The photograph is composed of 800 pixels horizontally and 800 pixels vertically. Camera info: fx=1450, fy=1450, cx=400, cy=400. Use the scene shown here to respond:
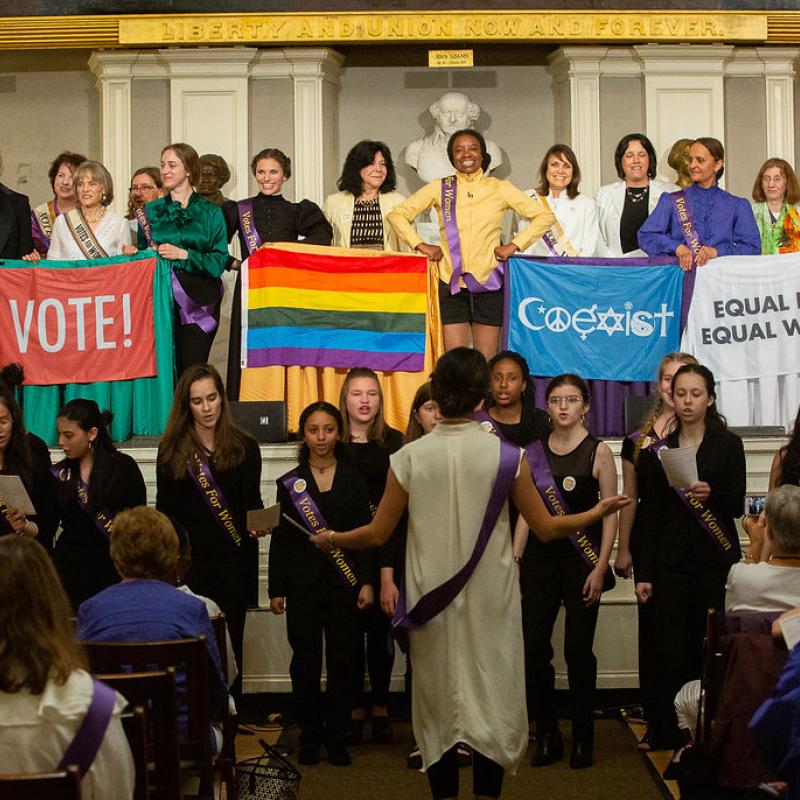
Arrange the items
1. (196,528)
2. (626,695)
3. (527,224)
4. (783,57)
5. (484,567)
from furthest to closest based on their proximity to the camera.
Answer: (783,57) < (527,224) < (626,695) < (196,528) < (484,567)

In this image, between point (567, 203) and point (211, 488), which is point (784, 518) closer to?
point (211, 488)

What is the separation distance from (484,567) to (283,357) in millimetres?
4116

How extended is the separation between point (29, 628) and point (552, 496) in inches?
132

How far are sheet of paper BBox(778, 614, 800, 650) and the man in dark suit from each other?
5909 millimetres

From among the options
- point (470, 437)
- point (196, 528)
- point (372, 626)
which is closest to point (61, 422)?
point (196, 528)

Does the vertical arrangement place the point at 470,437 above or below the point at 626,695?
above

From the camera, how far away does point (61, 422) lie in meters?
6.52

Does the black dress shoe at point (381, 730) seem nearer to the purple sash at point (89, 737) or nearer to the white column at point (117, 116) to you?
the purple sash at point (89, 737)

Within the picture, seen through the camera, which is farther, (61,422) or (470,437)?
(61,422)

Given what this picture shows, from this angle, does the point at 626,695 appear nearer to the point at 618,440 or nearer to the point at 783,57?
the point at 618,440

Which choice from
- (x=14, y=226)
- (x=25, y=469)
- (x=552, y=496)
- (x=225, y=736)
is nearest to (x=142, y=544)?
(x=225, y=736)

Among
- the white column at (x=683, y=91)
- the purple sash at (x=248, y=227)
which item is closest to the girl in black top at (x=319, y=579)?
the purple sash at (x=248, y=227)

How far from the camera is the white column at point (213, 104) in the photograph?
1242 centimetres

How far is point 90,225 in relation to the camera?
8.84 meters
